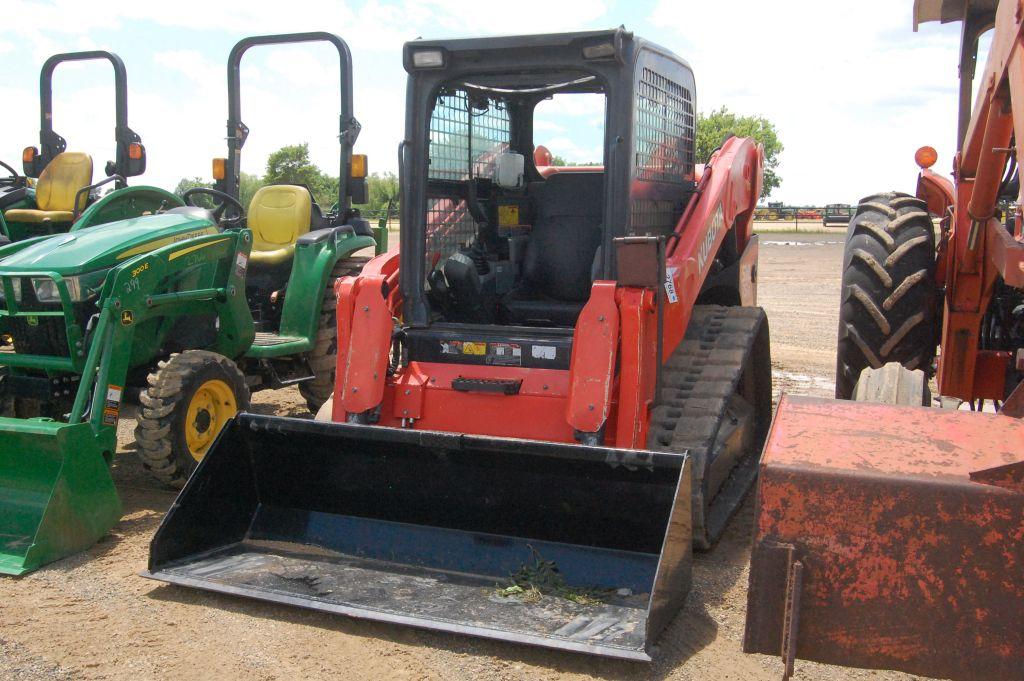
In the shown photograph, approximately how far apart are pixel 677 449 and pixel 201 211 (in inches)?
145

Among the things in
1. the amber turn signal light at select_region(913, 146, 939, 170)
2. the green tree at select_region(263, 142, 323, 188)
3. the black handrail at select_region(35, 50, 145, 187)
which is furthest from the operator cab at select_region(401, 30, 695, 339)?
the green tree at select_region(263, 142, 323, 188)

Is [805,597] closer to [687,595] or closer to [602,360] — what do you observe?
[687,595]

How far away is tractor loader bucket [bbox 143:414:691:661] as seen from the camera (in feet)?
11.4

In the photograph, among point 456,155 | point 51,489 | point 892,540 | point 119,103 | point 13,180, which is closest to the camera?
point 892,540

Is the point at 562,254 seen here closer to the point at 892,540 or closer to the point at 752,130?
the point at 892,540

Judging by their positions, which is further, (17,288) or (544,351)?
(17,288)

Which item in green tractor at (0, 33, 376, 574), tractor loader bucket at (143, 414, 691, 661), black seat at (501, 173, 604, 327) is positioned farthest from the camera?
black seat at (501, 173, 604, 327)

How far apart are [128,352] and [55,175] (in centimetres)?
514

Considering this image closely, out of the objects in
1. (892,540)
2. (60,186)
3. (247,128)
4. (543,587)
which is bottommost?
(543,587)

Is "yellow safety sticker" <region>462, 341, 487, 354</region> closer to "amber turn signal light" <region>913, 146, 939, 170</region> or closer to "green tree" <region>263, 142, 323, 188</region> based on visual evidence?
"amber turn signal light" <region>913, 146, 939, 170</region>

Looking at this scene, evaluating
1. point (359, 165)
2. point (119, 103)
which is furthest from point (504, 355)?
point (119, 103)

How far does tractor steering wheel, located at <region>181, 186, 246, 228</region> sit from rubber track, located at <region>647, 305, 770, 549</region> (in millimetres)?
3343

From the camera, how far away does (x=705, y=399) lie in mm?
4441

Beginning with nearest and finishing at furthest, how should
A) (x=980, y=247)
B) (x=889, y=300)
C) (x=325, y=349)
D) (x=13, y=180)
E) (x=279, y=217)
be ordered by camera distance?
(x=980, y=247)
(x=889, y=300)
(x=325, y=349)
(x=279, y=217)
(x=13, y=180)
